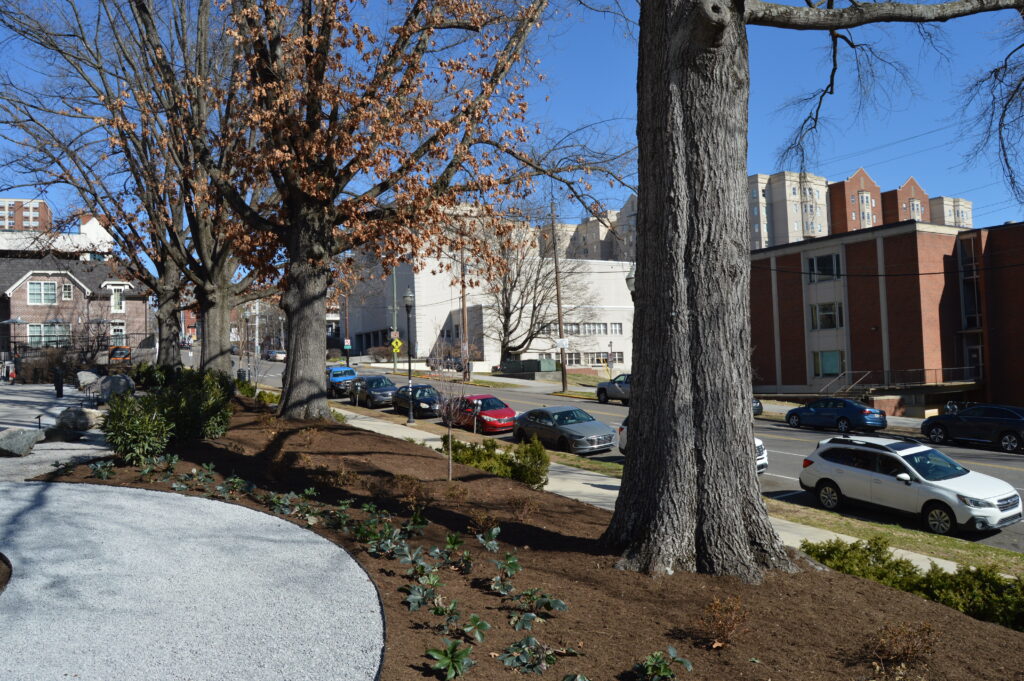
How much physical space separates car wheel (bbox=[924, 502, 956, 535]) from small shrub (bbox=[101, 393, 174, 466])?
13.4 m

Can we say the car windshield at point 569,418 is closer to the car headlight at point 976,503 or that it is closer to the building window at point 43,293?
the car headlight at point 976,503

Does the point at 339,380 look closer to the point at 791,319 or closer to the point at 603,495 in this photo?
the point at 791,319

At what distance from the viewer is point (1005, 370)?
37906mm

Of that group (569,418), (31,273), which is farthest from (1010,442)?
(31,273)

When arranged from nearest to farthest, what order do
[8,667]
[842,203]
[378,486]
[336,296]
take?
[8,667] < [378,486] < [336,296] < [842,203]

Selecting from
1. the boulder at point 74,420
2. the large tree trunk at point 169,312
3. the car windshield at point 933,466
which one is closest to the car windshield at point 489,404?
the large tree trunk at point 169,312

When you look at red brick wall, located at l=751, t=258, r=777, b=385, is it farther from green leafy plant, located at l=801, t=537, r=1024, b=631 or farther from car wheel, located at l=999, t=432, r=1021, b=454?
green leafy plant, located at l=801, t=537, r=1024, b=631

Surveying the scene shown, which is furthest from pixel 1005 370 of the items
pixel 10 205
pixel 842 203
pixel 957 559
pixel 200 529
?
pixel 10 205

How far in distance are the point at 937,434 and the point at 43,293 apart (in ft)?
183

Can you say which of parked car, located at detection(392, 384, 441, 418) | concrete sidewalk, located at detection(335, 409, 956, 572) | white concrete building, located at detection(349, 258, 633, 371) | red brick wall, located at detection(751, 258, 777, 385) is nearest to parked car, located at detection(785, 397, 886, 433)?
parked car, located at detection(392, 384, 441, 418)

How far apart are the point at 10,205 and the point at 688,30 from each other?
172855 millimetres

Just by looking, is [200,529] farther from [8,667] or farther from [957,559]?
[957,559]

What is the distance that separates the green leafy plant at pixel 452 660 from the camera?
496cm

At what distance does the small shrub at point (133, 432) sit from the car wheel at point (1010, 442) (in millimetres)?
23407
